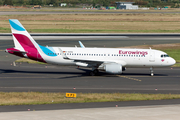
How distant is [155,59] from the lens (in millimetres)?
38500

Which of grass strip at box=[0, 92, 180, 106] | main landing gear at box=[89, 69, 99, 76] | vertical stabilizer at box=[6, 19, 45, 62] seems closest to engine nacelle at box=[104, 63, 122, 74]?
main landing gear at box=[89, 69, 99, 76]

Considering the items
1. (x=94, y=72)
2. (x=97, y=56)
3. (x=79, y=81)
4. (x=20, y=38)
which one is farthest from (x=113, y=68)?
(x=20, y=38)

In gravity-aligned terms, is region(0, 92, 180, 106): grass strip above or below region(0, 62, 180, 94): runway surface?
above

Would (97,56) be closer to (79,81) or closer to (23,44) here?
(79,81)

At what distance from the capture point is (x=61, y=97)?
27.1m

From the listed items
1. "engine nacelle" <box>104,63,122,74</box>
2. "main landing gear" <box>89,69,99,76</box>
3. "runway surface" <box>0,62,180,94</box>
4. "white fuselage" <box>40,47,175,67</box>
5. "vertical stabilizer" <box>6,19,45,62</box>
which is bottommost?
"runway surface" <box>0,62,180,94</box>

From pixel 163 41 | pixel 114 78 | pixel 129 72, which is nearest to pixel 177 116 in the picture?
pixel 114 78

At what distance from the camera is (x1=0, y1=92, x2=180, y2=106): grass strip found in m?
25.4

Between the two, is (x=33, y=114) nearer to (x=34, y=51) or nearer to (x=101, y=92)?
(x=101, y=92)

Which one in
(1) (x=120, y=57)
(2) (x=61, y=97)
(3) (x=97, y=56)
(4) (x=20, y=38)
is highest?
(4) (x=20, y=38)

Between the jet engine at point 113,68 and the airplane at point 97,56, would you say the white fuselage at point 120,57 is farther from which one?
the jet engine at point 113,68

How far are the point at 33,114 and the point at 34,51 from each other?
19.3 metres

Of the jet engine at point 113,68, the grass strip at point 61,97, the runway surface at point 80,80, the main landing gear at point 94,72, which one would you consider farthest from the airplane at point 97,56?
the grass strip at point 61,97

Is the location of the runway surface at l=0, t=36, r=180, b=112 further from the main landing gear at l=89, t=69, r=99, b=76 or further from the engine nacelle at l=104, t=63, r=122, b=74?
the engine nacelle at l=104, t=63, r=122, b=74
